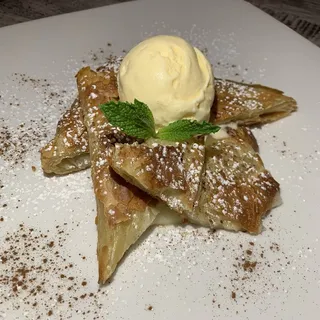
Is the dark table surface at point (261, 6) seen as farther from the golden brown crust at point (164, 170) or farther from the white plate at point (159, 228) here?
the golden brown crust at point (164, 170)

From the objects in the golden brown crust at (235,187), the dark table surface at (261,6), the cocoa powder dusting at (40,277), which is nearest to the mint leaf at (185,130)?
the golden brown crust at (235,187)

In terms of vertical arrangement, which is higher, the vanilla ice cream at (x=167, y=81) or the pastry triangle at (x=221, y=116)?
the vanilla ice cream at (x=167, y=81)

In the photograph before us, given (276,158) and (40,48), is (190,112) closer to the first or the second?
(276,158)

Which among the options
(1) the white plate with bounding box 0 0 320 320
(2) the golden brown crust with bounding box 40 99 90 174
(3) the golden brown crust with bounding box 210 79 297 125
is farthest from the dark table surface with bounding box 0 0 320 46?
(2) the golden brown crust with bounding box 40 99 90 174

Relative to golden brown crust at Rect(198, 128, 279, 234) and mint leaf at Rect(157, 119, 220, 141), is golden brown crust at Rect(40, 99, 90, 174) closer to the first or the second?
mint leaf at Rect(157, 119, 220, 141)

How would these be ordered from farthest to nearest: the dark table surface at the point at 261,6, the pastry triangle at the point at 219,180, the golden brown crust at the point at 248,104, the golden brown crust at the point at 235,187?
the dark table surface at the point at 261,6 → the golden brown crust at the point at 248,104 → the golden brown crust at the point at 235,187 → the pastry triangle at the point at 219,180

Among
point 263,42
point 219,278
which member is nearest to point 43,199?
point 219,278
